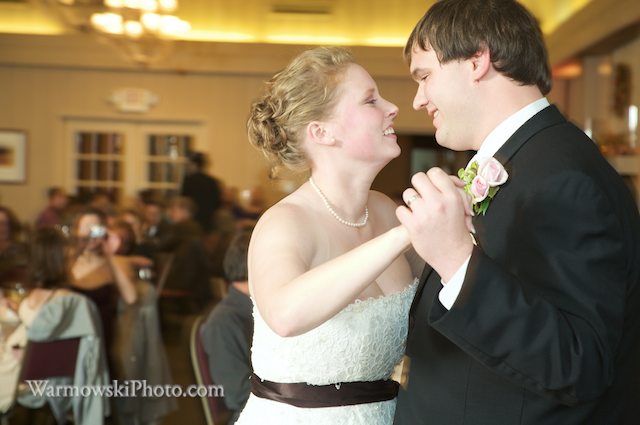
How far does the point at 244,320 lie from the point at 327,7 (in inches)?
293

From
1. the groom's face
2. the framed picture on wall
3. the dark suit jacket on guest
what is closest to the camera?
the groom's face

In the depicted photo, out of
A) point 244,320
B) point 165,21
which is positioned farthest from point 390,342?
point 165,21

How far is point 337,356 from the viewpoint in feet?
6.79

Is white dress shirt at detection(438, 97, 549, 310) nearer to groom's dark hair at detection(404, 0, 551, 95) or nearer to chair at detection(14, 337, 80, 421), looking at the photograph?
groom's dark hair at detection(404, 0, 551, 95)

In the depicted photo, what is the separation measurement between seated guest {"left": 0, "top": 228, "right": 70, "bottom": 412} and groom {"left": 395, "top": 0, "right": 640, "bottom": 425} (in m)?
2.57

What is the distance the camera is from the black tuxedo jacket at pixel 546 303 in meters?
1.28

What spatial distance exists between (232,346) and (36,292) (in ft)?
3.59

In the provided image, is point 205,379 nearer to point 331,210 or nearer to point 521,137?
point 331,210

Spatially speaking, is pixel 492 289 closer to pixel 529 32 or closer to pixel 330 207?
pixel 529 32

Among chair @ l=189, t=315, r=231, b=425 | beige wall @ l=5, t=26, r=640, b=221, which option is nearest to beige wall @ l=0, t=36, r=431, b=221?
beige wall @ l=5, t=26, r=640, b=221

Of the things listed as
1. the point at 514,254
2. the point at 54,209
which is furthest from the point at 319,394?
the point at 54,209

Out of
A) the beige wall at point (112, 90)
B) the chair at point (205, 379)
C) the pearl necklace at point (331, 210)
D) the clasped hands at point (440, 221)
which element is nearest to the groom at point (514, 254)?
the clasped hands at point (440, 221)

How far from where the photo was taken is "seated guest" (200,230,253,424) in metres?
3.48

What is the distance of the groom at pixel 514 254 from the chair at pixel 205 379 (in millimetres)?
1900
